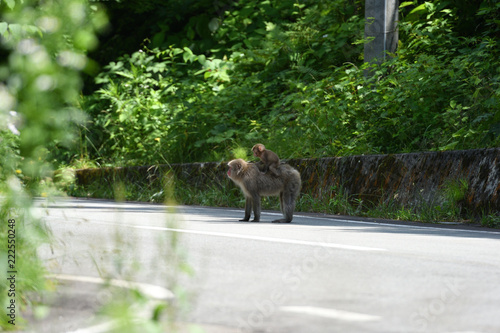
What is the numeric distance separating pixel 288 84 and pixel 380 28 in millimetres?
3099

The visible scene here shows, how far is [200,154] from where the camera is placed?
718 inches

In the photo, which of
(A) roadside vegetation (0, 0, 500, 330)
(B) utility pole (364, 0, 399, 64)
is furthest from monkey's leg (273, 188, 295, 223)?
(B) utility pole (364, 0, 399, 64)

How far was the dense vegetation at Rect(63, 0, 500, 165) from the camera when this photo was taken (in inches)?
552

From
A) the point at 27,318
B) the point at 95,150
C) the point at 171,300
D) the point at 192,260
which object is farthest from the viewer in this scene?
the point at 95,150

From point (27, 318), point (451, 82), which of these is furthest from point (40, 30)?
point (451, 82)

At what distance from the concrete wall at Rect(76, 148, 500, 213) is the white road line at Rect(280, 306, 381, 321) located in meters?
6.26

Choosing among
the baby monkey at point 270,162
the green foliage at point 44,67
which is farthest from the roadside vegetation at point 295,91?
the green foliage at point 44,67

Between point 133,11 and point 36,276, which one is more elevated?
point 133,11

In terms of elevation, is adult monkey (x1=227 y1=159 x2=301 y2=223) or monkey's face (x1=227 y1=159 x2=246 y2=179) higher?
monkey's face (x1=227 y1=159 x2=246 y2=179)

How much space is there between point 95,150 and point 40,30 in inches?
745

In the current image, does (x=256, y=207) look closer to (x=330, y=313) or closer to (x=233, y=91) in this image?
(x=330, y=313)

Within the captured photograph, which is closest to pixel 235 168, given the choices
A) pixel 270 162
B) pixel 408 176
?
pixel 270 162

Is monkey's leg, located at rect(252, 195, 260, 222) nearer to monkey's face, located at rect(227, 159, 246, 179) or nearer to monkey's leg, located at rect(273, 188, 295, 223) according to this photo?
monkey's leg, located at rect(273, 188, 295, 223)

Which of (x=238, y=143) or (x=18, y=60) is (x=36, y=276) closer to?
(x=18, y=60)
